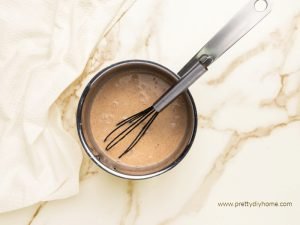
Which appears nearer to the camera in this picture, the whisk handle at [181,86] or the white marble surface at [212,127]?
the whisk handle at [181,86]

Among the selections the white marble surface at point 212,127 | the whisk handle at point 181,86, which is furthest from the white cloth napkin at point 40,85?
the whisk handle at point 181,86

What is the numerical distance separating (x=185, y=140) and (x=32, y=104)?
0.28 m

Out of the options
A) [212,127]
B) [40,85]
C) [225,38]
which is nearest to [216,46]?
[225,38]

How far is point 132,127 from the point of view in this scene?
79cm

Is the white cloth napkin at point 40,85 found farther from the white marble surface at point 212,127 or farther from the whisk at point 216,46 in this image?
the whisk at point 216,46

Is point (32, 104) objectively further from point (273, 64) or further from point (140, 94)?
point (273, 64)

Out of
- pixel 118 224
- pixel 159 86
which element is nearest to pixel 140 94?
pixel 159 86

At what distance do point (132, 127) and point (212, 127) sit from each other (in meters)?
0.15

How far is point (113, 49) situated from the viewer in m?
0.81

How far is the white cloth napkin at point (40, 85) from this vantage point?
79cm

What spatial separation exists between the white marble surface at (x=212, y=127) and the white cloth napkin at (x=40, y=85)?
0.02 m

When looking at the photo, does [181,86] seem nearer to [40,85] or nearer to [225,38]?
[225,38]

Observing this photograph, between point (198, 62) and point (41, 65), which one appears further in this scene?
point (41, 65)

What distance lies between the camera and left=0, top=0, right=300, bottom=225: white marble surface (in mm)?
815
